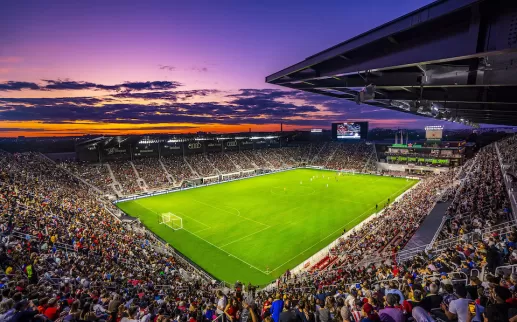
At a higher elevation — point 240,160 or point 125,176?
point 125,176

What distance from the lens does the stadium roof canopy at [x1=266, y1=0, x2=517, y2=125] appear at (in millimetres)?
3719

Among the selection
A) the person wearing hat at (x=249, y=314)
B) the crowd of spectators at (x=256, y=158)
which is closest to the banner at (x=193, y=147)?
the crowd of spectators at (x=256, y=158)

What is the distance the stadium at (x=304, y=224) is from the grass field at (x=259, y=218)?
22cm

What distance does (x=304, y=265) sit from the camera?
19.7m

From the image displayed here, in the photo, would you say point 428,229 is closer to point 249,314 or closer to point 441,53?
point 249,314

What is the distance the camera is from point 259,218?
31797mm

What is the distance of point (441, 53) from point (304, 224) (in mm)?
26438

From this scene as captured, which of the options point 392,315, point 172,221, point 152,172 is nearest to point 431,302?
point 392,315

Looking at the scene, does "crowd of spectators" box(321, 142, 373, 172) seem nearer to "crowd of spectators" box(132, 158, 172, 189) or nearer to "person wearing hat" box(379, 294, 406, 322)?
"crowd of spectators" box(132, 158, 172, 189)

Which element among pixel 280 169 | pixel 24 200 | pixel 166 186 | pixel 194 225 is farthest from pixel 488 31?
pixel 280 169

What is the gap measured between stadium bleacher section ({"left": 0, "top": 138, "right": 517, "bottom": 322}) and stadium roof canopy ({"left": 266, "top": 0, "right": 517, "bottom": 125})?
12.0 feet

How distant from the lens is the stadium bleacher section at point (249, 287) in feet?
17.0

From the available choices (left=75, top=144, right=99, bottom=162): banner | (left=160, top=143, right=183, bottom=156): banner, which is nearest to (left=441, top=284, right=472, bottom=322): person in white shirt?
(left=75, top=144, right=99, bottom=162): banner

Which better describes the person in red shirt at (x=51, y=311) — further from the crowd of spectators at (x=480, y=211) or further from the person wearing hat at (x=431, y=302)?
the crowd of spectators at (x=480, y=211)
